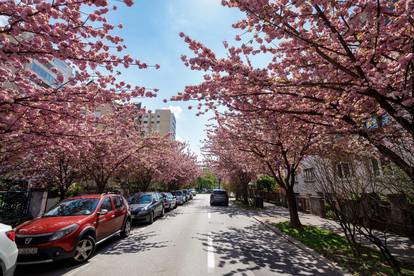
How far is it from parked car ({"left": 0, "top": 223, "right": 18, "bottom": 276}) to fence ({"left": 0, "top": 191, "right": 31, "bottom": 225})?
636 cm

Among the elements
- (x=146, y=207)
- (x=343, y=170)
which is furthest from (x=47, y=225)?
(x=343, y=170)

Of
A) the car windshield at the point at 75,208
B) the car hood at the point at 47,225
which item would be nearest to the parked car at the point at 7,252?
the car hood at the point at 47,225

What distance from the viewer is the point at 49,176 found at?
15047 mm

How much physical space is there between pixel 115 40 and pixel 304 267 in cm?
719

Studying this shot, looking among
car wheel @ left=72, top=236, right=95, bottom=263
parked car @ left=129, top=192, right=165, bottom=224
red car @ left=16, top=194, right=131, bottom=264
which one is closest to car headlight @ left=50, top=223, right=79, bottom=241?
red car @ left=16, top=194, right=131, bottom=264

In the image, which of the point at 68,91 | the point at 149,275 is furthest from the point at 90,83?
the point at 149,275

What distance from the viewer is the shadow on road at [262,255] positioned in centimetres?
540

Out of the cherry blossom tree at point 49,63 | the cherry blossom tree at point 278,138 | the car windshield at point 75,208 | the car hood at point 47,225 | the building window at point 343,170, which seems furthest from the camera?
the cherry blossom tree at point 278,138

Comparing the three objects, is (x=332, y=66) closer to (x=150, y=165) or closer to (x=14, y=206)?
(x=14, y=206)

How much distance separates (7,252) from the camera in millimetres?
4023

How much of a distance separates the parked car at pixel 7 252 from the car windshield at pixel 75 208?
8.02 ft

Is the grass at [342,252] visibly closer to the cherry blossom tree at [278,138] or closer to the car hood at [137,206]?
the cherry blossom tree at [278,138]

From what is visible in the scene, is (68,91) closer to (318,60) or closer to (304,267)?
(318,60)

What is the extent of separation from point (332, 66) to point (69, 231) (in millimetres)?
7649
